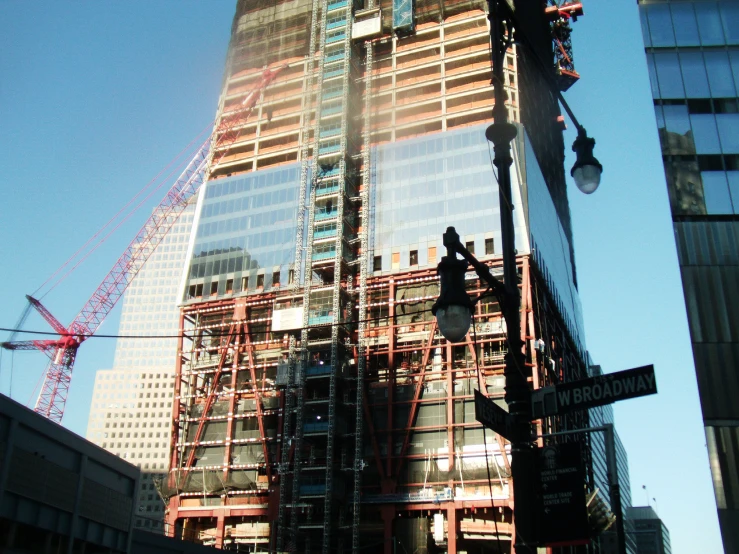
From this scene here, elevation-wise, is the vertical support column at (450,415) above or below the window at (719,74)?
below

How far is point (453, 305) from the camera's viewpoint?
10344 millimetres

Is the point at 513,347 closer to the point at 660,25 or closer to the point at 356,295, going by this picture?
the point at 660,25

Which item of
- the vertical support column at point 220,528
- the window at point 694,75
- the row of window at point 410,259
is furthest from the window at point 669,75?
the vertical support column at point 220,528

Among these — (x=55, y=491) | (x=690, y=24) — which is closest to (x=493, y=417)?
(x=55, y=491)

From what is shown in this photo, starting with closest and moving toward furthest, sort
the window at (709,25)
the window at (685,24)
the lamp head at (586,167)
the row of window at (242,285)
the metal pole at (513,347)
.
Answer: the metal pole at (513,347), the lamp head at (586,167), the window at (709,25), the window at (685,24), the row of window at (242,285)

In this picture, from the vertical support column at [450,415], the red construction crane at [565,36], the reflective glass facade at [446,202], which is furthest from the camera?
the red construction crane at [565,36]

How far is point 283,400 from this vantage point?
92.5 meters

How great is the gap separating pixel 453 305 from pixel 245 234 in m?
94.4

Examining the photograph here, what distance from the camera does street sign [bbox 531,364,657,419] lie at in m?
10.5

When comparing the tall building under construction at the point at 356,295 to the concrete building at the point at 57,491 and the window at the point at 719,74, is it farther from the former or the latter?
the concrete building at the point at 57,491

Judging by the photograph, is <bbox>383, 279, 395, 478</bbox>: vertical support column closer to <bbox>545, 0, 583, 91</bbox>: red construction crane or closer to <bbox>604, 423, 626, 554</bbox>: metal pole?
<bbox>545, 0, 583, 91</bbox>: red construction crane

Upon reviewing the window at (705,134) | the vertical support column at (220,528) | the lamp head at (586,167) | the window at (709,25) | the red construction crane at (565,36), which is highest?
the red construction crane at (565,36)

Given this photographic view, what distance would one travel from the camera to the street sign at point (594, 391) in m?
10.5

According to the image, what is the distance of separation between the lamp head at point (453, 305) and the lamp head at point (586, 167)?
3.10m
